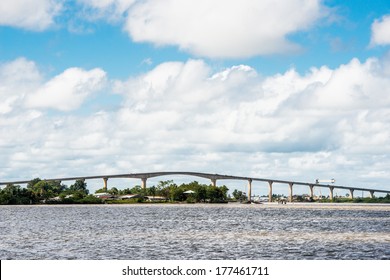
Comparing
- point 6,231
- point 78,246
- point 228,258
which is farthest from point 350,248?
point 6,231

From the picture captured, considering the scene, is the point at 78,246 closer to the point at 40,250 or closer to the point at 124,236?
the point at 40,250

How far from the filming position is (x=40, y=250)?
52.4m

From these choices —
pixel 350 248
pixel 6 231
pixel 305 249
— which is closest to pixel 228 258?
pixel 305 249
